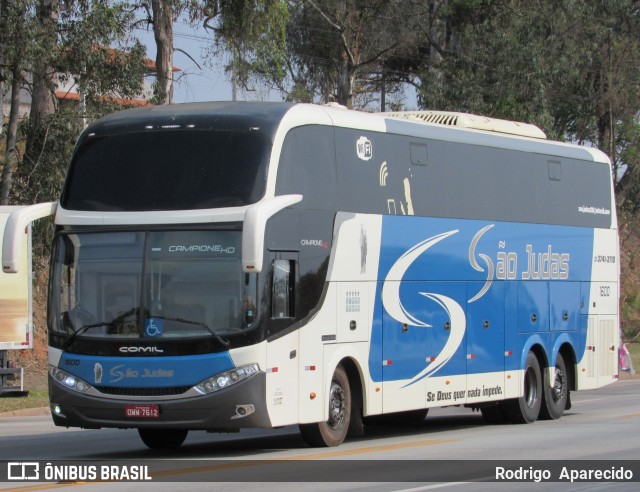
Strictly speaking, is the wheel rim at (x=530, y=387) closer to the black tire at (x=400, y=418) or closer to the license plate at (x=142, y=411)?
the black tire at (x=400, y=418)

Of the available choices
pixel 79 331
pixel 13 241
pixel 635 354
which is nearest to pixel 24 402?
pixel 79 331

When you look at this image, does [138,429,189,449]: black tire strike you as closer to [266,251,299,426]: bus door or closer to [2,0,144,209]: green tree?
[266,251,299,426]: bus door

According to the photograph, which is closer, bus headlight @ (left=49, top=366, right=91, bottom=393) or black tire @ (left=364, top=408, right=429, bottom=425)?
bus headlight @ (left=49, top=366, right=91, bottom=393)

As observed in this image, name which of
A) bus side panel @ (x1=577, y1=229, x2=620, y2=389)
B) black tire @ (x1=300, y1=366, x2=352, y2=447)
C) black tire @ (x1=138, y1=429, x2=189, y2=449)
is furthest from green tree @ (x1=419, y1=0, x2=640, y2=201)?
black tire @ (x1=138, y1=429, x2=189, y2=449)

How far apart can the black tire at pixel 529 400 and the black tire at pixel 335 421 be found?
16.6 ft

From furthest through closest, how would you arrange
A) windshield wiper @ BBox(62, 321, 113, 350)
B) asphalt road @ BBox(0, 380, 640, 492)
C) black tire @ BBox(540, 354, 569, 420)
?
black tire @ BBox(540, 354, 569, 420) → windshield wiper @ BBox(62, 321, 113, 350) → asphalt road @ BBox(0, 380, 640, 492)

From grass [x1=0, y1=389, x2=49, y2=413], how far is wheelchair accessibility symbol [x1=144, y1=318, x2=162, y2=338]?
10.4 m

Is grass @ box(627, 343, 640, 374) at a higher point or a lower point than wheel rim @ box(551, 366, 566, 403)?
lower

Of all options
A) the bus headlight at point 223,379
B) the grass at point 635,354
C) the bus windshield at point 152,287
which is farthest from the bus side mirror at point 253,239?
the grass at point 635,354

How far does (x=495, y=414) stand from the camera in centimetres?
2075

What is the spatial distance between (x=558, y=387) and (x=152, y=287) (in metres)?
9.52

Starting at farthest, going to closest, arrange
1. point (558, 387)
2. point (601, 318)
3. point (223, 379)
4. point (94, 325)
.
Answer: point (601, 318) < point (558, 387) < point (94, 325) < point (223, 379)

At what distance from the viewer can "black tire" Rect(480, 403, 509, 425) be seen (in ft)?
67.7

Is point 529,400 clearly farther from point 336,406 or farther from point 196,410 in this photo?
point 196,410
